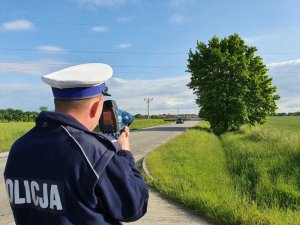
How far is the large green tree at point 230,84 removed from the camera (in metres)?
38.7

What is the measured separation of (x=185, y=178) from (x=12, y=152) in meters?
8.68

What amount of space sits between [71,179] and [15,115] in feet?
337

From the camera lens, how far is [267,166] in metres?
14.2

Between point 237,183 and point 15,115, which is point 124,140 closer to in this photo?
point 237,183

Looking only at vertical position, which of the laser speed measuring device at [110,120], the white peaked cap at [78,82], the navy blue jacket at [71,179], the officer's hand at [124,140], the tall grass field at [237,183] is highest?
the white peaked cap at [78,82]

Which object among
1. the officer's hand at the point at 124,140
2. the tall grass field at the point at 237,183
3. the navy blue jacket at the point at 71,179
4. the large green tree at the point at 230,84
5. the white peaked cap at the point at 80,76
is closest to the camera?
the navy blue jacket at the point at 71,179

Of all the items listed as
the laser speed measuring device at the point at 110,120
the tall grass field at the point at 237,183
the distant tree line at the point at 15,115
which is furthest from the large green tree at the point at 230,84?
the distant tree line at the point at 15,115

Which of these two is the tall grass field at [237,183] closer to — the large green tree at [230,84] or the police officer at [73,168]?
the police officer at [73,168]

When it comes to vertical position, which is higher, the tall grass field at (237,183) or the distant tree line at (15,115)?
the distant tree line at (15,115)

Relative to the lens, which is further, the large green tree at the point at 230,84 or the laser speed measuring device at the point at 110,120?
the large green tree at the point at 230,84

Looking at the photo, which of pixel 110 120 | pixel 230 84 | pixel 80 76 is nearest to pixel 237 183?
pixel 110 120

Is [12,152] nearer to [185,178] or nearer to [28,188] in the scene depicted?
[28,188]

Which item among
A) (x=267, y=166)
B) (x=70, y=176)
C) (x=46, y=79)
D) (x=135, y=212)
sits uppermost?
(x=46, y=79)

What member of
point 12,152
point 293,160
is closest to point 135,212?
point 12,152
